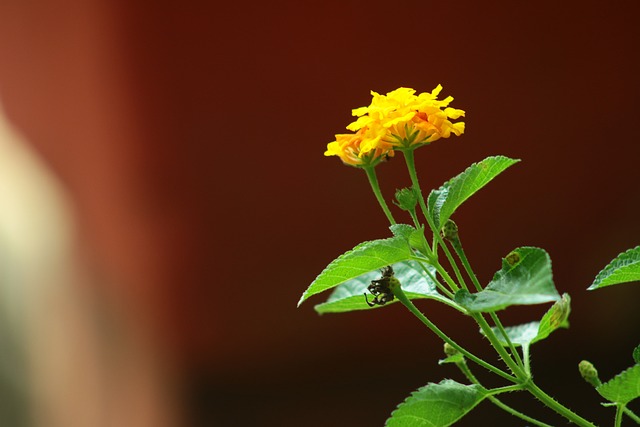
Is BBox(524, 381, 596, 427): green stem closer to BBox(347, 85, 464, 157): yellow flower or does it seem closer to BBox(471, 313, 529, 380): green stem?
BBox(471, 313, 529, 380): green stem

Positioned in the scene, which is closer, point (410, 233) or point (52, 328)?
point (410, 233)

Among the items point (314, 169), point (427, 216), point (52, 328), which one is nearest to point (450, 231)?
point (427, 216)

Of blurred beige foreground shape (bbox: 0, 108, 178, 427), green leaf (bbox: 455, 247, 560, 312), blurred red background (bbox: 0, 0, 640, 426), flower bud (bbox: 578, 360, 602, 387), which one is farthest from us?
blurred beige foreground shape (bbox: 0, 108, 178, 427)

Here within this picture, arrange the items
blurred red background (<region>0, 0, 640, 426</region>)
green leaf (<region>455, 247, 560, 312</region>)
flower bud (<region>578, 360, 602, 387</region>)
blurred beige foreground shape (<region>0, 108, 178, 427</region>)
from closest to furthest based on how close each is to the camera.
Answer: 1. green leaf (<region>455, 247, 560, 312</region>)
2. flower bud (<region>578, 360, 602, 387</region>)
3. blurred red background (<region>0, 0, 640, 426</region>)
4. blurred beige foreground shape (<region>0, 108, 178, 427</region>)

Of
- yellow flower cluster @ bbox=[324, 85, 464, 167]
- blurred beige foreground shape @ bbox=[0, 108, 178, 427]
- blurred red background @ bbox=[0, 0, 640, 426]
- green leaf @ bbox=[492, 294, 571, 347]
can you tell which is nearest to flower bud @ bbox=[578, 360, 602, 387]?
green leaf @ bbox=[492, 294, 571, 347]

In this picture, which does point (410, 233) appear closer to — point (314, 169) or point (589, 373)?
point (589, 373)

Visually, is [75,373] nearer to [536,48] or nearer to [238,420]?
[238,420]

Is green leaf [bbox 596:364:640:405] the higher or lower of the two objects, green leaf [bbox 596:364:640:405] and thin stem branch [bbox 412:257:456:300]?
the lower
